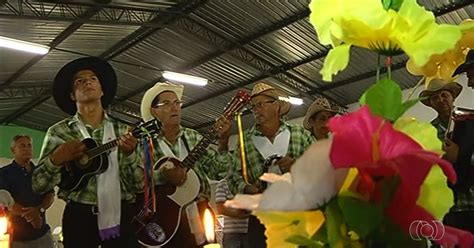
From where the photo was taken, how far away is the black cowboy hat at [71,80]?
7.94 feet

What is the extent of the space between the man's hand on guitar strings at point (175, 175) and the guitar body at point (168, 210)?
0.07 ft

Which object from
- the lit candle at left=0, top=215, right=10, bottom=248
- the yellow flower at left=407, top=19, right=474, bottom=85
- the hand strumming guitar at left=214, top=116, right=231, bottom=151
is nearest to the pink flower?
the yellow flower at left=407, top=19, right=474, bottom=85

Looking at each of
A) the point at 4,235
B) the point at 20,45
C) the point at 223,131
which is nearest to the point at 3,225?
the point at 4,235

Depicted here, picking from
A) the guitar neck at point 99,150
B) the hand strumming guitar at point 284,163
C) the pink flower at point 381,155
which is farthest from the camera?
the hand strumming guitar at point 284,163

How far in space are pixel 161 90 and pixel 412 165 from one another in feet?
7.97

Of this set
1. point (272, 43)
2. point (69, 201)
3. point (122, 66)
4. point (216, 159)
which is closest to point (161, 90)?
point (216, 159)

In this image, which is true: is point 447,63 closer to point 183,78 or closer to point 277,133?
point 277,133

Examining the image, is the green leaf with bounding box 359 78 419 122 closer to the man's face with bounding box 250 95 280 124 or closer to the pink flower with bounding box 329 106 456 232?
the pink flower with bounding box 329 106 456 232

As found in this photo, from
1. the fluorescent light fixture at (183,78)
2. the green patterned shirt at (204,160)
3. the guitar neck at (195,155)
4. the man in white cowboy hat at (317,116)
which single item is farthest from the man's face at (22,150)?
the fluorescent light fixture at (183,78)

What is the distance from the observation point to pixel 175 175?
2586 millimetres

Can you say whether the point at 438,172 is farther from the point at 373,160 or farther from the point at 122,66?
the point at 122,66

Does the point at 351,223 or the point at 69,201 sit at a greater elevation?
the point at 69,201

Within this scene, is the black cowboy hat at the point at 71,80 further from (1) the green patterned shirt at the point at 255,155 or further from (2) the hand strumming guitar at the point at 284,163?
(2) the hand strumming guitar at the point at 284,163

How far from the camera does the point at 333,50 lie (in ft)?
1.86
